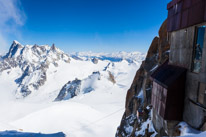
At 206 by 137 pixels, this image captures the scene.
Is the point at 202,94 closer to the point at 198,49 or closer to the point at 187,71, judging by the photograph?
the point at 187,71

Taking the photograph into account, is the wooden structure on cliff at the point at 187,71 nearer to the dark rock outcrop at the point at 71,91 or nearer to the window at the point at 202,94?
the window at the point at 202,94

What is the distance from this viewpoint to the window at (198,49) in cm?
480

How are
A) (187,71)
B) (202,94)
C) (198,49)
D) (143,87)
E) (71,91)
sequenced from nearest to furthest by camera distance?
(202,94)
(198,49)
(187,71)
(143,87)
(71,91)

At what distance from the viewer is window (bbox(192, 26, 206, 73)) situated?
4.80m

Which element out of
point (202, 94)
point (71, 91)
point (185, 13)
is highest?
point (185, 13)

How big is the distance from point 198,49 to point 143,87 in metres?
10.5

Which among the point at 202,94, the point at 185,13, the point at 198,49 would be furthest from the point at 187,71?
the point at 185,13

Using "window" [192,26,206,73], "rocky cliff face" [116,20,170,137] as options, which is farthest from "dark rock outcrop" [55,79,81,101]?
"window" [192,26,206,73]

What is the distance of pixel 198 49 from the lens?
4977 millimetres

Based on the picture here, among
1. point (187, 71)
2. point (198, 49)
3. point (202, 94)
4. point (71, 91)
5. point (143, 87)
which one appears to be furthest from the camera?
point (71, 91)

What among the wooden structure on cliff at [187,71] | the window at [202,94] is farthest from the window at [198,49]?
the window at [202,94]

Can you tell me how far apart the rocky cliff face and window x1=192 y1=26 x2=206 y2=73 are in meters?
6.55

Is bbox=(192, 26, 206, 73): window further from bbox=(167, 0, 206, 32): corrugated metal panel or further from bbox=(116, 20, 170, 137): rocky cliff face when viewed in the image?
bbox=(116, 20, 170, 137): rocky cliff face

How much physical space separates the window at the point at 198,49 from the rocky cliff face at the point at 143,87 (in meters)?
6.55
